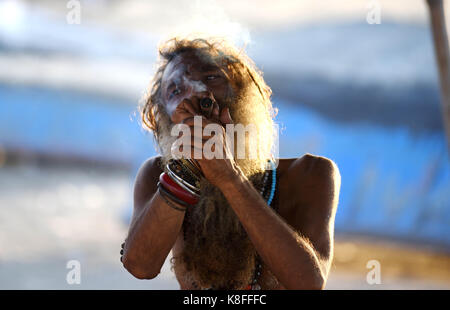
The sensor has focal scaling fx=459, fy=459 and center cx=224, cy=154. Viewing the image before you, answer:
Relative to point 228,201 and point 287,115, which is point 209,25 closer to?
point 228,201

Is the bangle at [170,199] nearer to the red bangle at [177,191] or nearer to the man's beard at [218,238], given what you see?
the red bangle at [177,191]

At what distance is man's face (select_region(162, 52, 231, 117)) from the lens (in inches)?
63.7

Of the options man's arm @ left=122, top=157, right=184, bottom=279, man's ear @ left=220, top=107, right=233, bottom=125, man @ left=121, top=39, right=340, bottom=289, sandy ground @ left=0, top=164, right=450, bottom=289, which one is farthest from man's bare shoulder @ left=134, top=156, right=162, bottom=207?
sandy ground @ left=0, top=164, right=450, bottom=289

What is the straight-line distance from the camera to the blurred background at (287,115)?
235 inches

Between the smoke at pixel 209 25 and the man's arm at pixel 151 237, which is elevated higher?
the smoke at pixel 209 25

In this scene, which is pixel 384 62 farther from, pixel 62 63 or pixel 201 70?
pixel 201 70

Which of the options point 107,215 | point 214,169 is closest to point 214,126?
point 214,169

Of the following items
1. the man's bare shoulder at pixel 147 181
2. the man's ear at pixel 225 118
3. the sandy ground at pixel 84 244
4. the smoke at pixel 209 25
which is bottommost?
the sandy ground at pixel 84 244

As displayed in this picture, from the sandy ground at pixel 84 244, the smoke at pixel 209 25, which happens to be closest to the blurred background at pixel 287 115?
the sandy ground at pixel 84 244

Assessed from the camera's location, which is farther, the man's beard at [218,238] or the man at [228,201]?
the man's beard at [218,238]

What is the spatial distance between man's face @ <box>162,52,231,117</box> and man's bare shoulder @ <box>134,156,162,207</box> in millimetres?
238

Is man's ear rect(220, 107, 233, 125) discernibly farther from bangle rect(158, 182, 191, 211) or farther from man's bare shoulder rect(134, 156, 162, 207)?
man's bare shoulder rect(134, 156, 162, 207)
